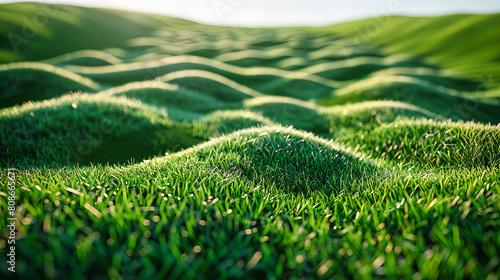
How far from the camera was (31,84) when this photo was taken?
11625 mm

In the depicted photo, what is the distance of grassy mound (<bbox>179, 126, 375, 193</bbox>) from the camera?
12.2 feet

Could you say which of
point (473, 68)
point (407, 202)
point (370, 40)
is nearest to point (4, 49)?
point (407, 202)

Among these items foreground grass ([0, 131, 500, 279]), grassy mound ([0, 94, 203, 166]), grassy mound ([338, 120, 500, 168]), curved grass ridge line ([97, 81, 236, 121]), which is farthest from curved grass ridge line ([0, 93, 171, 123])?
grassy mound ([338, 120, 500, 168])

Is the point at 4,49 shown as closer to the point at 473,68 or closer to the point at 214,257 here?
the point at 214,257

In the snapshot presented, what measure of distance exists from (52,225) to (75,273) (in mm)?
588

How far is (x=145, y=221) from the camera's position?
2.15m

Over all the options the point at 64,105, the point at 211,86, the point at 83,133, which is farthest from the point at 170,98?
the point at 83,133

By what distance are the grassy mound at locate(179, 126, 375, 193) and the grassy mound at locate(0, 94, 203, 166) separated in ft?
7.49

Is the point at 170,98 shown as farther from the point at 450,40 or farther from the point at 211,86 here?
the point at 450,40

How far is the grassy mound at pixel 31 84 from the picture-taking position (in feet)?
35.5

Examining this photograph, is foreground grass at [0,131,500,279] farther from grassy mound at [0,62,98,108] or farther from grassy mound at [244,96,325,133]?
grassy mound at [0,62,98,108]

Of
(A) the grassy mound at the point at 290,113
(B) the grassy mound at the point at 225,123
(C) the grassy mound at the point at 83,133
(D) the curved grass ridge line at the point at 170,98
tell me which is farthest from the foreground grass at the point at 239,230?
(D) the curved grass ridge line at the point at 170,98

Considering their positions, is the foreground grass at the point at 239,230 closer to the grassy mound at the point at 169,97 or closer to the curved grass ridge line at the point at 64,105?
the curved grass ridge line at the point at 64,105

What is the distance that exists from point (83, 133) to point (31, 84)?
8.62 m
